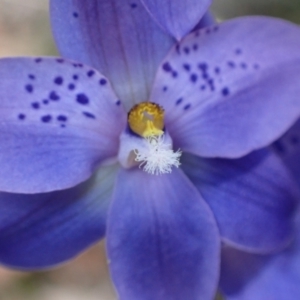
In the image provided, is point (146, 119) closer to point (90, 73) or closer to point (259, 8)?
point (90, 73)

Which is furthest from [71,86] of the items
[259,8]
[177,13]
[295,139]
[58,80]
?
[259,8]

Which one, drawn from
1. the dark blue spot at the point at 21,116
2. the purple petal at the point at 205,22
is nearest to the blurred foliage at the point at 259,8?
the purple petal at the point at 205,22

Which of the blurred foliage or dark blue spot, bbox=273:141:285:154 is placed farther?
the blurred foliage

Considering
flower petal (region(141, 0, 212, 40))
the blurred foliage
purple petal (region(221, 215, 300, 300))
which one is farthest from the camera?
the blurred foliage

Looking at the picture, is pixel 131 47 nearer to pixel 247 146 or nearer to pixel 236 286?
pixel 247 146

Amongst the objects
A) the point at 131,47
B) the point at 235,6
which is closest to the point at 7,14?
the point at 235,6

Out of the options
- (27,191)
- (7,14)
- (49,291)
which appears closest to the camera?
(27,191)

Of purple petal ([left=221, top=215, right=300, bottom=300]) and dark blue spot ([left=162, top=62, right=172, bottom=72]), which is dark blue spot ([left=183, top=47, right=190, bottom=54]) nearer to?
dark blue spot ([left=162, top=62, right=172, bottom=72])

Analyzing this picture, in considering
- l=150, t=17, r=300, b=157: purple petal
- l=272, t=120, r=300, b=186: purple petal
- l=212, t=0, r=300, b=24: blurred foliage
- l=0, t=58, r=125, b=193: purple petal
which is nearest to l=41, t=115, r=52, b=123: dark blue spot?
l=0, t=58, r=125, b=193: purple petal
